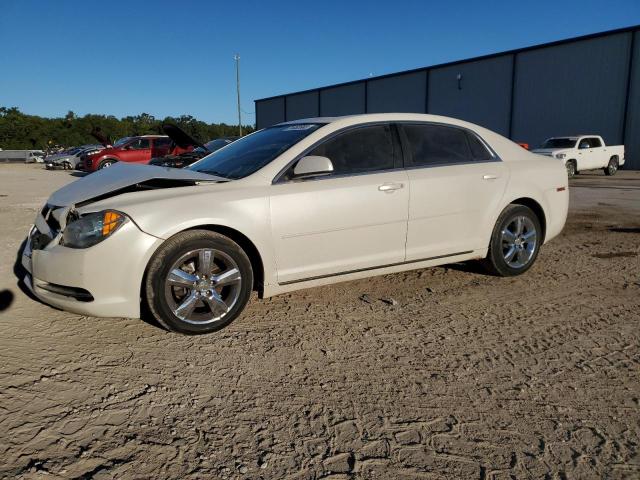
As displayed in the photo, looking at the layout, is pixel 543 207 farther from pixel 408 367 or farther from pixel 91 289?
pixel 91 289

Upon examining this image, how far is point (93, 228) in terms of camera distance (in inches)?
125

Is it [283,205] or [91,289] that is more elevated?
[283,205]

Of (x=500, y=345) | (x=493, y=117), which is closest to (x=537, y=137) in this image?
(x=493, y=117)

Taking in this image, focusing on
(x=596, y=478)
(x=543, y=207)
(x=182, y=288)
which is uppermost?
(x=543, y=207)

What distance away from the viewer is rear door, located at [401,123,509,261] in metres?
→ 4.18

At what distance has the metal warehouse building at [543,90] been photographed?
24.2 meters

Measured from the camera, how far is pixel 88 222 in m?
3.22

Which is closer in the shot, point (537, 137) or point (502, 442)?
point (502, 442)

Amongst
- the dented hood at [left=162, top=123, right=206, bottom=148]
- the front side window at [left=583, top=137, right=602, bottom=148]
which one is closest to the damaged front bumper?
the dented hood at [left=162, top=123, right=206, bottom=148]

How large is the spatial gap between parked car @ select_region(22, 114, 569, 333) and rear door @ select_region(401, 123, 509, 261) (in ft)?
0.04

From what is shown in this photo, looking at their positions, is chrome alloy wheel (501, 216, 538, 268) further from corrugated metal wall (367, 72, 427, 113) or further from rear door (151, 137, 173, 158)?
corrugated metal wall (367, 72, 427, 113)

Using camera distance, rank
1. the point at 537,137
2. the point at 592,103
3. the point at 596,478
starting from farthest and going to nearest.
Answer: the point at 537,137 → the point at 592,103 → the point at 596,478

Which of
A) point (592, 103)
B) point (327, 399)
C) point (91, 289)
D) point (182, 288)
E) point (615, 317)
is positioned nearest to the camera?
point (327, 399)

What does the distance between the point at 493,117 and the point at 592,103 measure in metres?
5.72
